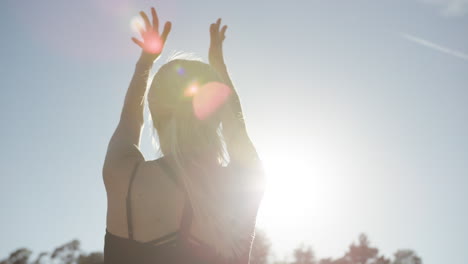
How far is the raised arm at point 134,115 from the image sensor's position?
1787 mm

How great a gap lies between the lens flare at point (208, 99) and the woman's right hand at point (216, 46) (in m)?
0.68

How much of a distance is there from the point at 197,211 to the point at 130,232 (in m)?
0.34

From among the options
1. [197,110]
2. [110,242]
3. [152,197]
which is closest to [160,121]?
[197,110]

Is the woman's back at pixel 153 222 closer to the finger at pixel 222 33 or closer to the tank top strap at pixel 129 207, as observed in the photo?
the tank top strap at pixel 129 207

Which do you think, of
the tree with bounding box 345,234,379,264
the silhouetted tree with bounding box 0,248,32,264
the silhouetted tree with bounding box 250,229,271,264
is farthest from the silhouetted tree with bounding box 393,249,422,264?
the silhouetted tree with bounding box 0,248,32,264

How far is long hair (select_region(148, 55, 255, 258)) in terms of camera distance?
1.89m

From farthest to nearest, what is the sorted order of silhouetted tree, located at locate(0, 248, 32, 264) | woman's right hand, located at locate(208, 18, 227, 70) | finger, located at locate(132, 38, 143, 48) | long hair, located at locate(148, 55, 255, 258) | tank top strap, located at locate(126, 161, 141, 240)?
silhouetted tree, located at locate(0, 248, 32, 264) < woman's right hand, located at locate(208, 18, 227, 70) < finger, located at locate(132, 38, 143, 48) < long hair, located at locate(148, 55, 255, 258) < tank top strap, located at locate(126, 161, 141, 240)

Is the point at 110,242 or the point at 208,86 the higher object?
the point at 208,86

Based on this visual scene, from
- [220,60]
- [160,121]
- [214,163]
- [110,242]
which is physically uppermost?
[220,60]

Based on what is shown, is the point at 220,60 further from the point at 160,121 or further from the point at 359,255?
the point at 359,255

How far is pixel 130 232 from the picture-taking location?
5.93ft

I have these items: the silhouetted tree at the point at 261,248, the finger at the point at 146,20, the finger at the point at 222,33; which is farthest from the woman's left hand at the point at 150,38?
the silhouetted tree at the point at 261,248

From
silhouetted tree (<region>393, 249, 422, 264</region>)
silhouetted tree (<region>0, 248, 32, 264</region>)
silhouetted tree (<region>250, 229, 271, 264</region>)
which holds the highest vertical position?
silhouetted tree (<region>393, 249, 422, 264</region>)

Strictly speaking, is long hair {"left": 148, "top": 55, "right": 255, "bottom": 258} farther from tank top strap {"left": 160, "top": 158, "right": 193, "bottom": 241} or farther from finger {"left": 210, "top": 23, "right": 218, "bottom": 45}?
finger {"left": 210, "top": 23, "right": 218, "bottom": 45}
